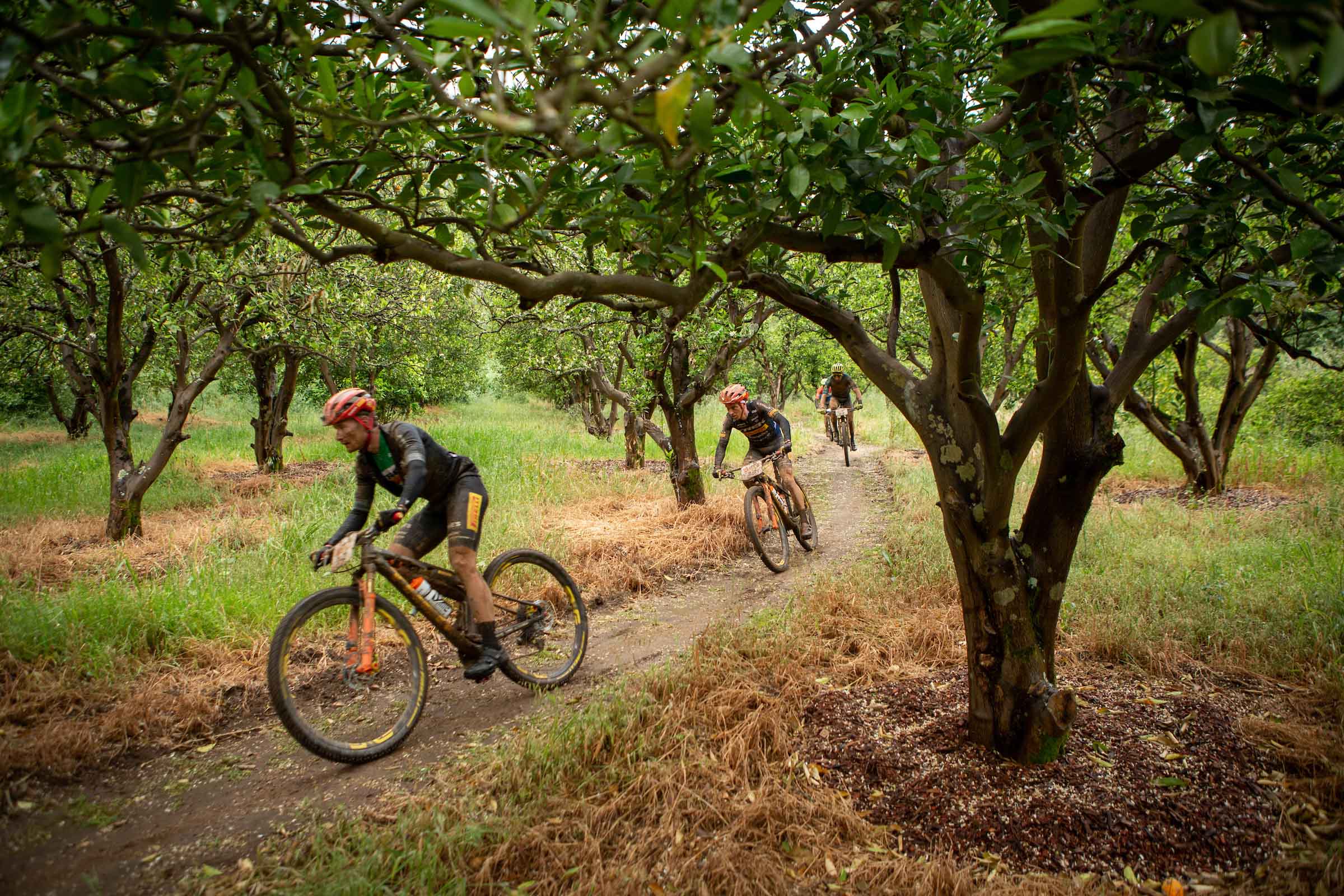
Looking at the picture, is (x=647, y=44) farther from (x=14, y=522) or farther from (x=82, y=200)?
(x=14, y=522)

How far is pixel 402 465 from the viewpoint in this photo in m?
4.51

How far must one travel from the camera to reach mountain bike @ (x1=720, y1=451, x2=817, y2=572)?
303 inches

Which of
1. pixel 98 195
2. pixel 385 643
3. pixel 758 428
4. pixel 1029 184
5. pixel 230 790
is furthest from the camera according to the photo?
pixel 758 428

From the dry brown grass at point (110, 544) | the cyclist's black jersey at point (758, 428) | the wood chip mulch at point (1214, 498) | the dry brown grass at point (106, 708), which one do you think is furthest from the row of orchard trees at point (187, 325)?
the wood chip mulch at point (1214, 498)

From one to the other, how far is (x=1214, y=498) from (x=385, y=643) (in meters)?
11.1

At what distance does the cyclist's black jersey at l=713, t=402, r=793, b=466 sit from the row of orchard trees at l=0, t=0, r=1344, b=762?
4134mm

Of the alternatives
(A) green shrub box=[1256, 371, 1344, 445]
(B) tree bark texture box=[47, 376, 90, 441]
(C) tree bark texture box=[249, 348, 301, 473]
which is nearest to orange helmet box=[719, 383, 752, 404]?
(C) tree bark texture box=[249, 348, 301, 473]

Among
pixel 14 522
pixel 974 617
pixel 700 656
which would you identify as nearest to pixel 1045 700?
pixel 974 617

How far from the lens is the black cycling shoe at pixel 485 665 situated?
4.57 m

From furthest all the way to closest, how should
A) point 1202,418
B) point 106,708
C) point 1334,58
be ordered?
1. point 1202,418
2. point 106,708
3. point 1334,58

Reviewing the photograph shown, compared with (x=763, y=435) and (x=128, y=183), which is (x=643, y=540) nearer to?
(x=763, y=435)

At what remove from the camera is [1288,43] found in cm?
102

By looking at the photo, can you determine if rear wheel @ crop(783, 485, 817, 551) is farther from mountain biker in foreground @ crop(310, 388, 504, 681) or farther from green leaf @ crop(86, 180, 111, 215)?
green leaf @ crop(86, 180, 111, 215)

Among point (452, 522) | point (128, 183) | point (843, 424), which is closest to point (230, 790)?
point (452, 522)
